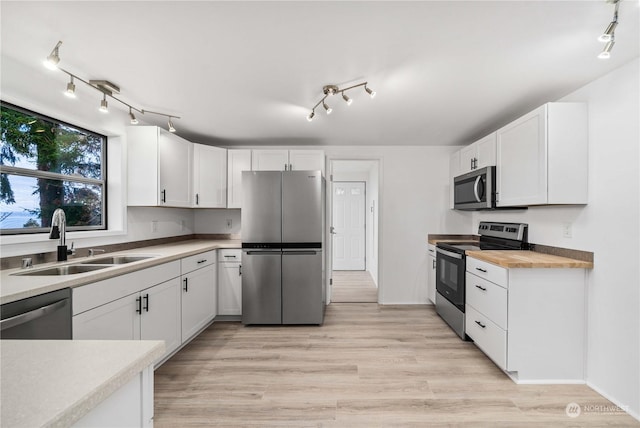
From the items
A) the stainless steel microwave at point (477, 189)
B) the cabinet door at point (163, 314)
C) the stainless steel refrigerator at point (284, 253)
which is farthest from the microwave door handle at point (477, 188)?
the cabinet door at point (163, 314)

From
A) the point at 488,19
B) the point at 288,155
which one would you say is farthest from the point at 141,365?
the point at 288,155

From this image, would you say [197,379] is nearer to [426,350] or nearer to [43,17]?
[426,350]

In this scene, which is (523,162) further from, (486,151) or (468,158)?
(468,158)

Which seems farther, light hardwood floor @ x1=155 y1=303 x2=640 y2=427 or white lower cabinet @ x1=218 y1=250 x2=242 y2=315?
white lower cabinet @ x1=218 y1=250 x2=242 y2=315

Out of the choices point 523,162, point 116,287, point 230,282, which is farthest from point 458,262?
point 116,287

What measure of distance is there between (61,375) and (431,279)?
3826mm

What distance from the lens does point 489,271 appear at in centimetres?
239

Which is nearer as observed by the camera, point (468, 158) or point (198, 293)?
point (198, 293)

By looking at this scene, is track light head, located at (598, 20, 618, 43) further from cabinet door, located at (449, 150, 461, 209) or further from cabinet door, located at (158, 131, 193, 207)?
cabinet door, located at (158, 131, 193, 207)

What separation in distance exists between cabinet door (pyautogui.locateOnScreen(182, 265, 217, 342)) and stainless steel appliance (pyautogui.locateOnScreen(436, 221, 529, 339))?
8.60 ft

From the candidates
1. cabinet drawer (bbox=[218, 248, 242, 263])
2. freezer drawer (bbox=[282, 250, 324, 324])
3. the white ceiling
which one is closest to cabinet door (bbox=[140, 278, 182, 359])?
cabinet drawer (bbox=[218, 248, 242, 263])

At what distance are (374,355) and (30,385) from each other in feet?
8.04

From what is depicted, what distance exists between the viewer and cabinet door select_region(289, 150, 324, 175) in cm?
369

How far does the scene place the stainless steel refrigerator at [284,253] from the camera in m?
3.27
